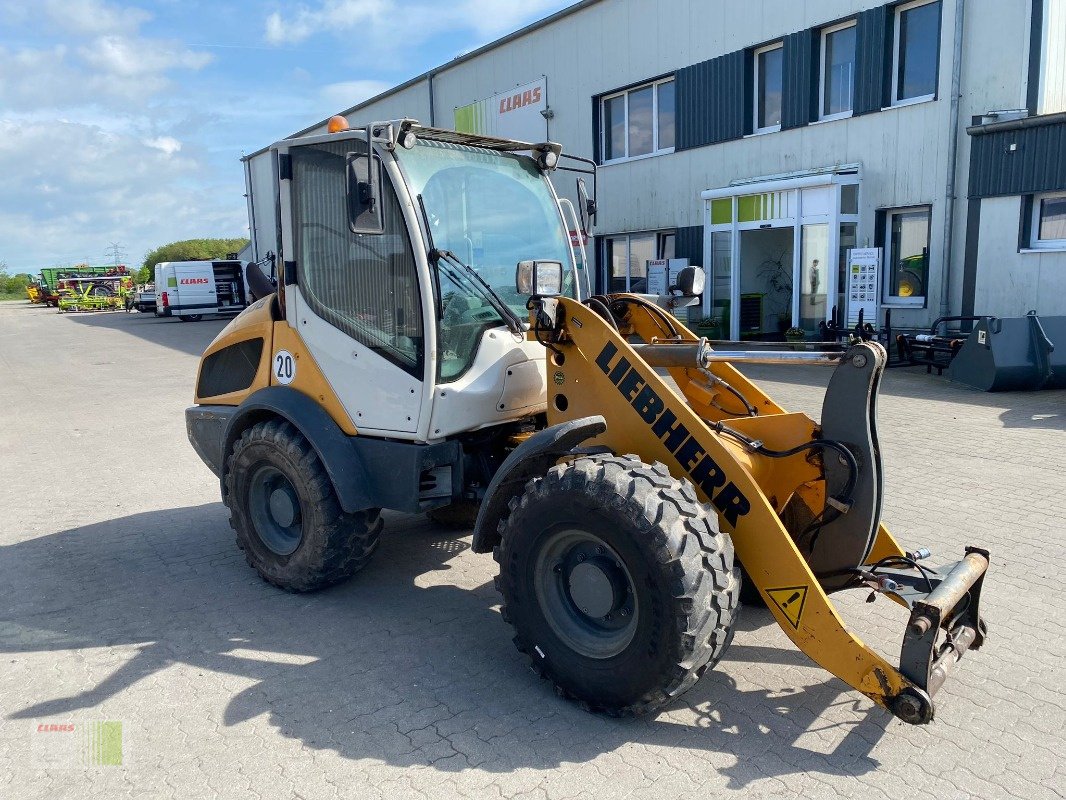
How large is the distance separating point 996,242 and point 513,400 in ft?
37.2

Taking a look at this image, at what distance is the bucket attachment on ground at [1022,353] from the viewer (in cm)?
1038

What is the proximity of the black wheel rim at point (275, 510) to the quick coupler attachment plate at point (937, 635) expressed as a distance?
3102 mm

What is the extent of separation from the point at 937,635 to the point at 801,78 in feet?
46.4

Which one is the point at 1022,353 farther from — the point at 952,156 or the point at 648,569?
the point at 648,569

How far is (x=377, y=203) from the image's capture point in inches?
144

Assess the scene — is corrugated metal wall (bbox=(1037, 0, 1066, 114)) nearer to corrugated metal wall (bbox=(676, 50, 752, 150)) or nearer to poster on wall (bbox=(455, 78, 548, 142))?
corrugated metal wall (bbox=(676, 50, 752, 150))

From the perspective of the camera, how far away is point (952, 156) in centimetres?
1294

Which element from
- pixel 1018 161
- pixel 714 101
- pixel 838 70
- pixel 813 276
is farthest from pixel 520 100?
pixel 1018 161

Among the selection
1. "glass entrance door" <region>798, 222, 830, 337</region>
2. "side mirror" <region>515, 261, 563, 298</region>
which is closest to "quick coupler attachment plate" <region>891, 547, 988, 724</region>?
"side mirror" <region>515, 261, 563, 298</region>

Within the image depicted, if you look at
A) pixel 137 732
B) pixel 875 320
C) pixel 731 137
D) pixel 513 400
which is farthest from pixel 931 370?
pixel 137 732

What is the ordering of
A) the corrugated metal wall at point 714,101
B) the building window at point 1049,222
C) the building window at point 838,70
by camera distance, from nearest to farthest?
the building window at point 1049,222
the building window at point 838,70
the corrugated metal wall at point 714,101

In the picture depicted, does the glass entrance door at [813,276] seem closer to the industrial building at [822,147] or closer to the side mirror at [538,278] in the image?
the industrial building at [822,147]

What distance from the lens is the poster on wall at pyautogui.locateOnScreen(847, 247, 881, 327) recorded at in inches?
538

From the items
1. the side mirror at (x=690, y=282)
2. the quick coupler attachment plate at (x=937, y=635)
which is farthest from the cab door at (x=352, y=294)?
the quick coupler attachment plate at (x=937, y=635)
